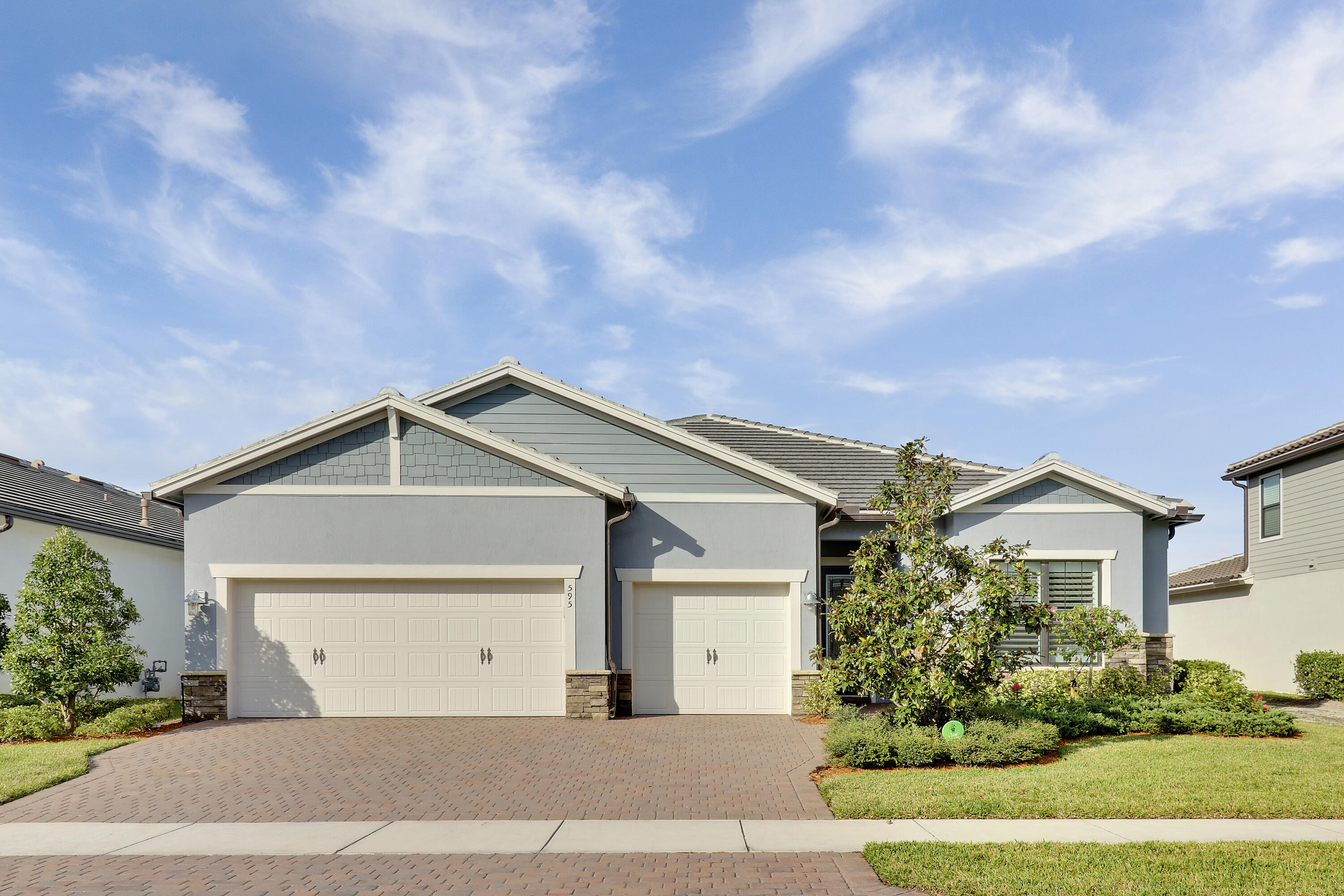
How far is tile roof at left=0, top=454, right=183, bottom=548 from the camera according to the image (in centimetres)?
1733

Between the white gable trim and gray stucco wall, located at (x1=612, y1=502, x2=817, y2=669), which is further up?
the white gable trim

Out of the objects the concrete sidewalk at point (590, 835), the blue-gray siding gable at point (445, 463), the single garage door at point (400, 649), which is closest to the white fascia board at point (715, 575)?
the single garage door at point (400, 649)

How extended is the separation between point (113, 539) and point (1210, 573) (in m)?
30.9

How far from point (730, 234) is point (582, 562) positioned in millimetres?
7083

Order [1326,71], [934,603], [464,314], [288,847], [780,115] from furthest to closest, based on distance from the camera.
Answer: [464,314] < [780,115] < [1326,71] < [934,603] < [288,847]

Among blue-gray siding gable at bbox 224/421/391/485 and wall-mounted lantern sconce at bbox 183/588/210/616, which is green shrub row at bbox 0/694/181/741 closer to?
wall-mounted lantern sconce at bbox 183/588/210/616

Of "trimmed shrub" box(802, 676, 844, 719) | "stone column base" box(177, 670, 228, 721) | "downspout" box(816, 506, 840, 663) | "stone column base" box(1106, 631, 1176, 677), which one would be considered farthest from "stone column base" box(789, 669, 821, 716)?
"stone column base" box(177, 670, 228, 721)

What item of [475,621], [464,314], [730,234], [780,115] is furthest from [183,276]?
[780,115]

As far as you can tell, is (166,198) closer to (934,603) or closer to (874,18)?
(874,18)

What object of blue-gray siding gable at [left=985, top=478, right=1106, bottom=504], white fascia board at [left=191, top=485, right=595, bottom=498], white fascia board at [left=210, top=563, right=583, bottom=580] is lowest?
white fascia board at [left=210, top=563, right=583, bottom=580]

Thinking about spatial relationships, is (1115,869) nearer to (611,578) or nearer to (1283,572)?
(611,578)

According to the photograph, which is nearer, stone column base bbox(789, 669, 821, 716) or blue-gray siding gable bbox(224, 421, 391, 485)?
blue-gray siding gable bbox(224, 421, 391, 485)

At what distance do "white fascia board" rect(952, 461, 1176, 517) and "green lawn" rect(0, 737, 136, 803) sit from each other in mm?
14629

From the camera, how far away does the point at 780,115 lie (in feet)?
52.1
